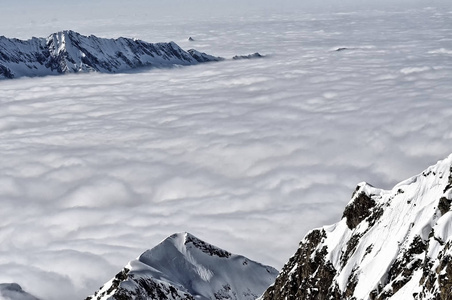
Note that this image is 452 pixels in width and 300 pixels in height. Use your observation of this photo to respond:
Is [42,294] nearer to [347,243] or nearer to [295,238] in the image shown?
[295,238]

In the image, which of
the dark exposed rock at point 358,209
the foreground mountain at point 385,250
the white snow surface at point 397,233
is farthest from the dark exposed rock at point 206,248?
the dark exposed rock at point 358,209

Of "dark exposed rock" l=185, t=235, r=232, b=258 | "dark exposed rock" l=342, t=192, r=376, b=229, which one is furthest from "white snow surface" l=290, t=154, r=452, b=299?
"dark exposed rock" l=185, t=235, r=232, b=258

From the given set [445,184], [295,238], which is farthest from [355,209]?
[295,238]

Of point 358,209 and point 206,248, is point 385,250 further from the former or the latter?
point 206,248

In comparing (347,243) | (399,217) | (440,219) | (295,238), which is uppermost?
(440,219)

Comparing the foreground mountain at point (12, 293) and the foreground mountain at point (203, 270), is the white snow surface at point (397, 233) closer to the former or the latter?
the foreground mountain at point (203, 270)

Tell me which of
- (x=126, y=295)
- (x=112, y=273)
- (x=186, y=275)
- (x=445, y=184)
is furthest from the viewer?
(x=112, y=273)

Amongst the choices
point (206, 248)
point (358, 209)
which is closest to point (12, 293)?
point (206, 248)

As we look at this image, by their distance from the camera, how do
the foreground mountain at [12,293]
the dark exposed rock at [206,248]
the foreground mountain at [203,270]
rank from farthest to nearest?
the foreground mountain at [12,293]
the dark exposed rock at [206,248]
the foreground mountain at [203,270]
